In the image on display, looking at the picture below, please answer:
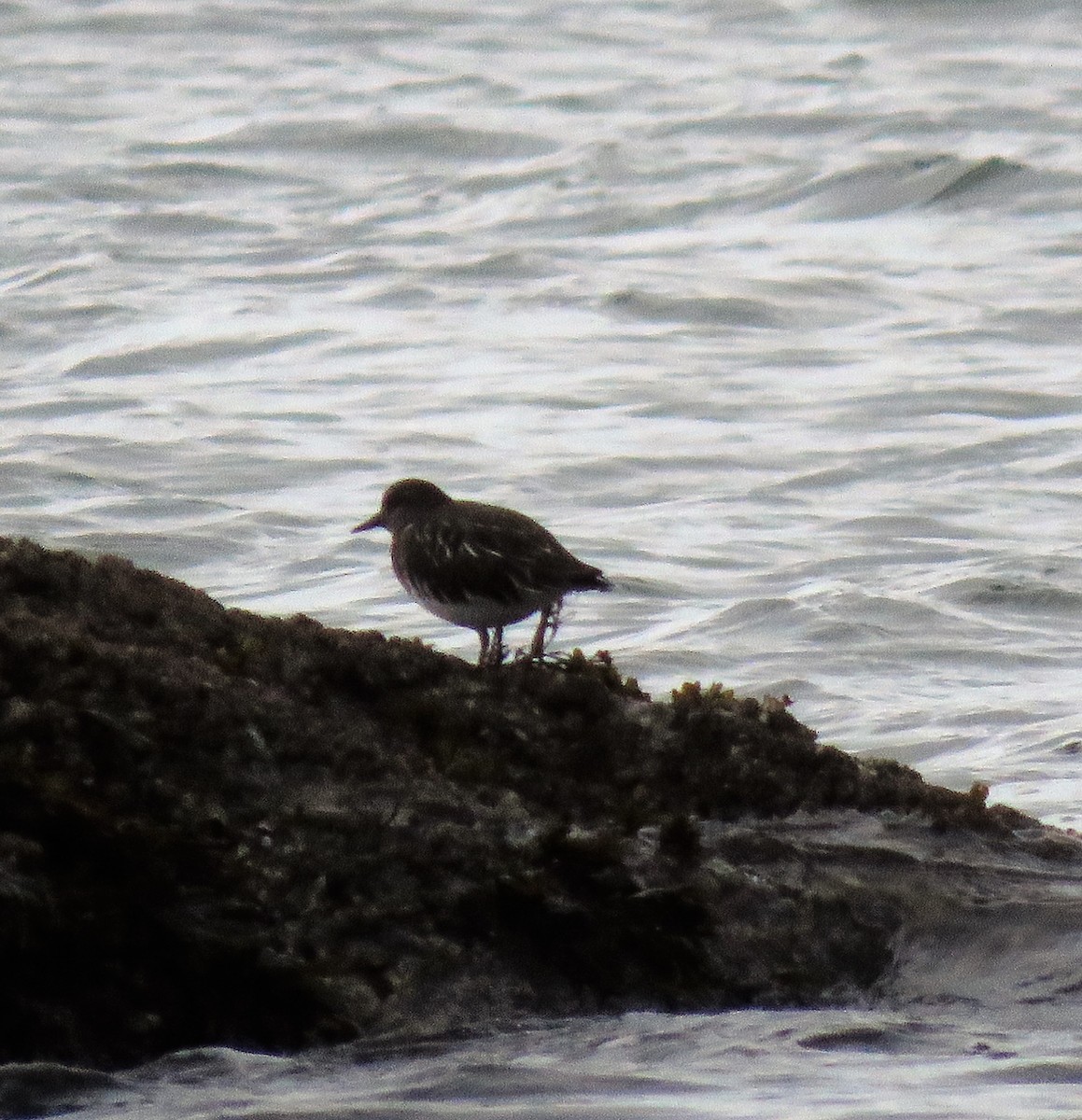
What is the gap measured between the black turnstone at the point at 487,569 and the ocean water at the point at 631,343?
6.07 ft

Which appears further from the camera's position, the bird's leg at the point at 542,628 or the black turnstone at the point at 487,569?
the black turnstone at the point at 487,569

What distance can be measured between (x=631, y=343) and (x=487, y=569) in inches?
432

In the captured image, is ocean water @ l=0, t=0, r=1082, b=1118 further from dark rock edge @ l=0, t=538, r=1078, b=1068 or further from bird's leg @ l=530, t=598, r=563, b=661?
bird's leg @ l=530, t=598, r=563, b=661

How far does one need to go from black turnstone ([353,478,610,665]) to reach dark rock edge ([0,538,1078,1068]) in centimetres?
85

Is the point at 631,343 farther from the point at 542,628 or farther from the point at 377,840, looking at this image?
the point at 377,840

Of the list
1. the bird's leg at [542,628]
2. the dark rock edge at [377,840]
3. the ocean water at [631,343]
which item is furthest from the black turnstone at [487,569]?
the ocean water at [631,343]

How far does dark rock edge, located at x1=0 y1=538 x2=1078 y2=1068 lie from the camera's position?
15.2 ft

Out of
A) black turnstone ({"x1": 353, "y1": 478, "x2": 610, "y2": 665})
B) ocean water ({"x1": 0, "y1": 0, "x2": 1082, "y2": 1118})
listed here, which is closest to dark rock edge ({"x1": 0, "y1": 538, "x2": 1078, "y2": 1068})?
ocean water ({"x1": 0, "y1": 0, "x2": 1082, "y2": 1118})

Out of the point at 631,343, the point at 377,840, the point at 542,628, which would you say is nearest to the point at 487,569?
the point at 542,628

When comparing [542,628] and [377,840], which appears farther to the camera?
[542,628]

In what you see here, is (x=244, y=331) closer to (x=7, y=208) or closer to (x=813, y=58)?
(x=7, y=208)

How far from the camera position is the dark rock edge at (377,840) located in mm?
4629

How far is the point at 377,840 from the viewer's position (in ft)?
15.9

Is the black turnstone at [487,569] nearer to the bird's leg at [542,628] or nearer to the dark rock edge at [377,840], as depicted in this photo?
the bird's leg at [542,628]
